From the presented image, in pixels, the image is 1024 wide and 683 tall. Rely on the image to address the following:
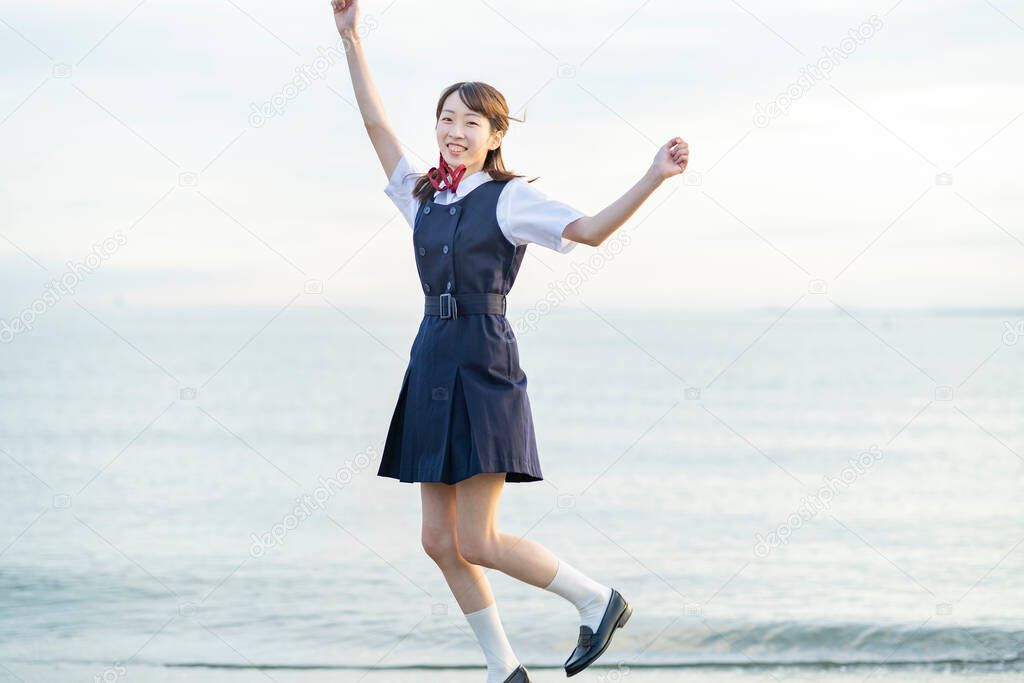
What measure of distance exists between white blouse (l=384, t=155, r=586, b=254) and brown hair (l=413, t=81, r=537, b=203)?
0.03 meters

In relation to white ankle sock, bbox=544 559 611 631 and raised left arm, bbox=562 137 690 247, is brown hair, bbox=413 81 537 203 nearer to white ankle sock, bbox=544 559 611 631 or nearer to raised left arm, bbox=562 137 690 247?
raised left arm, bbox=562 137 690 247

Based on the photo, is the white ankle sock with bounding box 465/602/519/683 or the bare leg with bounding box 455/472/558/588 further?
the white ankle sock with bounding box 465/602/519/683

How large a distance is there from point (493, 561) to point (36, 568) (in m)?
5.20

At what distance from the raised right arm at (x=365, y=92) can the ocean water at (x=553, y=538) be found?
1482 millimetres

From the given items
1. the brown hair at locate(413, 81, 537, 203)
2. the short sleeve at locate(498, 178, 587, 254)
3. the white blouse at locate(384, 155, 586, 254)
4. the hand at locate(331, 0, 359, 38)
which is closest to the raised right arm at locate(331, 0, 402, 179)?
the hand at locate(331, 0, 359, 38)

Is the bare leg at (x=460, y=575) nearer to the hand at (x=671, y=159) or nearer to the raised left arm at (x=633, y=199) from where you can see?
the raised left arm at (x=633, y=199)

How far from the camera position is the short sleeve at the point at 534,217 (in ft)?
10.8

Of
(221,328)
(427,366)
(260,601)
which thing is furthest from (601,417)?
(221,328)

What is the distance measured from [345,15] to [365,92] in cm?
25

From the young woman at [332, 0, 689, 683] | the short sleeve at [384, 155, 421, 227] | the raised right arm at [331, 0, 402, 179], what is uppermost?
the raised right arm at [331, 0, 402, 179]

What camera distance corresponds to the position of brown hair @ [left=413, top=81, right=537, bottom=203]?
3379 millimetres

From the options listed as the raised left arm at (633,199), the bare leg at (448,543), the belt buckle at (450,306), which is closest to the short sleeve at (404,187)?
the belt buckle at (450,306)

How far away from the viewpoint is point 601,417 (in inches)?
830

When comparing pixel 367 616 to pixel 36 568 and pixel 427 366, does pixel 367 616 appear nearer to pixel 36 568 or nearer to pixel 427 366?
pixel 36 568
